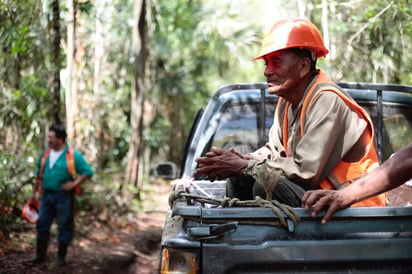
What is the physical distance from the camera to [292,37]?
127 inches

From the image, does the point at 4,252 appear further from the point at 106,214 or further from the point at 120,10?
the point at 120,10

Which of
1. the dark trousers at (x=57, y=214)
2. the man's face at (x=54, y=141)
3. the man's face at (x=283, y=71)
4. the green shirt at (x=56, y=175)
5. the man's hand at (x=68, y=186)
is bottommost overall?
the dark trousers at (x=57, y=214)

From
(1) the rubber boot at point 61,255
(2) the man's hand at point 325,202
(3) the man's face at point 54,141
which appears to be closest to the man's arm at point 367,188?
(2) the man's hand at point 325,202

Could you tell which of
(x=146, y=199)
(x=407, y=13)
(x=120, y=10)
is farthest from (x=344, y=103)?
(x=120, y=10)

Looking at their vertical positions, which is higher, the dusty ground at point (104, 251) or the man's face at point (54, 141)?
the man's face at point (54, 141)

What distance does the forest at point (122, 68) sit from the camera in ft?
26.5

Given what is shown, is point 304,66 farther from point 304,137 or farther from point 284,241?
point 284,241

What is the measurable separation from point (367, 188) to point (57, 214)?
5.19 metres

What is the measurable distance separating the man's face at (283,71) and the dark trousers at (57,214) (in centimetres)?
439

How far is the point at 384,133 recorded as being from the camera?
458cm

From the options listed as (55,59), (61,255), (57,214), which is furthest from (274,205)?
(55,59)

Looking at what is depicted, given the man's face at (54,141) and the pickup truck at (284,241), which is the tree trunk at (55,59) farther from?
the pickup truck at (284,241)

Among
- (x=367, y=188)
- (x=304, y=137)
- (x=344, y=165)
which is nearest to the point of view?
(x=367, y=188)

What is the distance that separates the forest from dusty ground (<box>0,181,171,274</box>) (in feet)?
1.18
